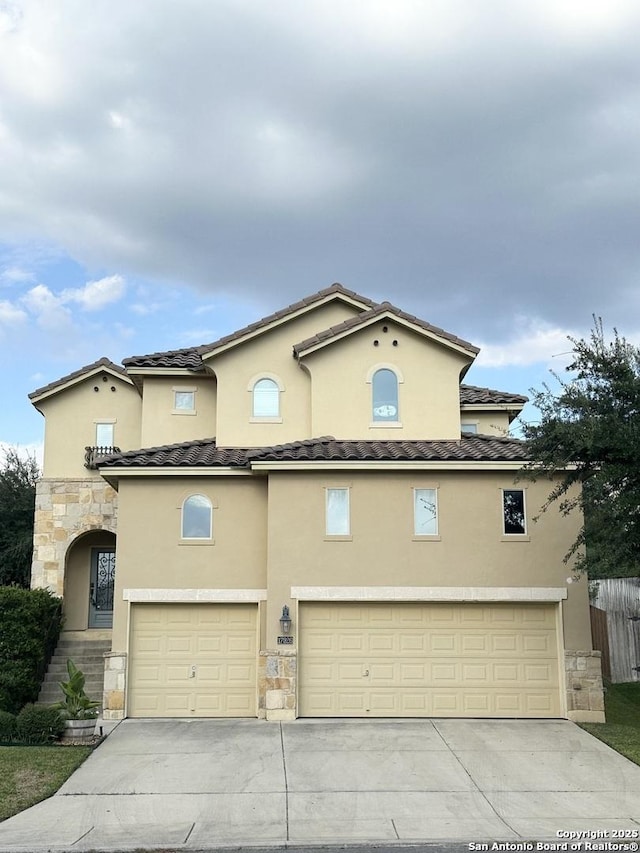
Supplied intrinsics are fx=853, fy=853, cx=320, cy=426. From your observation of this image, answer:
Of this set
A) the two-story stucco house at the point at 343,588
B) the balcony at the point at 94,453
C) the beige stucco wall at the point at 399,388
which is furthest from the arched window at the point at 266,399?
the balcony at the point at 94,453

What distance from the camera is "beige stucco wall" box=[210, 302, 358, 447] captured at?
67.3ft

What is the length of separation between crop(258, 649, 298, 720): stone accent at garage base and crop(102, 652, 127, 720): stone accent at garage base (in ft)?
9.42

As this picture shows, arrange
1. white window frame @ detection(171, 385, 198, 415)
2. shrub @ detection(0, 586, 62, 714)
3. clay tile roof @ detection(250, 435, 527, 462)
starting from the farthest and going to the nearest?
white window frame @ detection(171, 385, 198, 415)
shrub @ detection(0, 586, 62, 714)
clay tile roof @ detection(250, 435, 527, 462)

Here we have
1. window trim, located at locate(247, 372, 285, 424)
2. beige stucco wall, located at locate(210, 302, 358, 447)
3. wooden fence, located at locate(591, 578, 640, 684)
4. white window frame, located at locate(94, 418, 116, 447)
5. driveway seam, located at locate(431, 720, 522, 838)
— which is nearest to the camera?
driveway seam, located at locate(431, 720, 522, 838)

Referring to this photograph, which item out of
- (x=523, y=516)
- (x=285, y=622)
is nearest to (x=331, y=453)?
(x=285, y=622)

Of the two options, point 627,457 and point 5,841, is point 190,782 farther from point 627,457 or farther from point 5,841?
point 627,457

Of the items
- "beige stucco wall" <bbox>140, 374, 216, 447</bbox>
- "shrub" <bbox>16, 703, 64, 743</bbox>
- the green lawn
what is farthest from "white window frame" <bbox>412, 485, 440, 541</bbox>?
"shrub" <bbox>16, 703, 64, 743</bbox>

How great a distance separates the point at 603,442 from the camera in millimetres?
14172

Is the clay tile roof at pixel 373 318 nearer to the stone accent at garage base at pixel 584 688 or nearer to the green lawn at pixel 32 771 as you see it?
the stone accent at garage base at pixel 584 688

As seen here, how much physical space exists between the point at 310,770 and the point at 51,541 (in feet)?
39.2

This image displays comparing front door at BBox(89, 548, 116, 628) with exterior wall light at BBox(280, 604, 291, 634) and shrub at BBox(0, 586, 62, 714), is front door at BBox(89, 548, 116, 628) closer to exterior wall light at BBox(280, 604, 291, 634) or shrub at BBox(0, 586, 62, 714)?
shrub at BBox(0, 586, 62, 714)

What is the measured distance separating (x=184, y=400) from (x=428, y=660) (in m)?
9.05

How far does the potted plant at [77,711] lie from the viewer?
15.1m

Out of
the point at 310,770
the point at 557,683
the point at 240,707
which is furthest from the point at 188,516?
the point at 557,683
